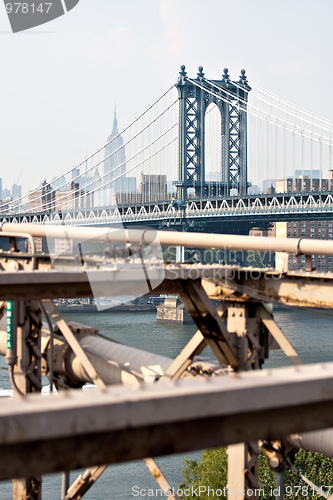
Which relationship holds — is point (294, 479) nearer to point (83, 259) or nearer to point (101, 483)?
point (101, 483)

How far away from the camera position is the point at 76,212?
187 ft

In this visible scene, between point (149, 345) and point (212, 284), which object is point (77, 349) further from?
point (149, 345)

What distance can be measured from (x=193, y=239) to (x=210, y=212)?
46.6 m

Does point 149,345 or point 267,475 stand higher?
point 267,475

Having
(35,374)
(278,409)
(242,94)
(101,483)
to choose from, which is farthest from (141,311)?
(278,409)

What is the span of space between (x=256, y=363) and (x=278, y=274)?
60cm

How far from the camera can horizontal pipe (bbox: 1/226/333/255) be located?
5.62 metres

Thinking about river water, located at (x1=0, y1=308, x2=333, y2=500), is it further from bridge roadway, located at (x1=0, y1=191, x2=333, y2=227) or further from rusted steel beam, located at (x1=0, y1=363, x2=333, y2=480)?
bridge roadway, located at (x1=0, y1=191, x2=333, y2=227)

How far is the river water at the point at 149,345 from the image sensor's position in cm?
2281

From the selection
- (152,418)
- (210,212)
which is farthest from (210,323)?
(210,212)

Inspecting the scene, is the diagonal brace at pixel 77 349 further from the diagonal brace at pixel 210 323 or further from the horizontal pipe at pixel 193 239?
the horizontal pipe at pixel 193 239

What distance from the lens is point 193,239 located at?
6.51 meters

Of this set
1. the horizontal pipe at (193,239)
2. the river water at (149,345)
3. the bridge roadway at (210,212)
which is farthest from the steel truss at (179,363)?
the bridge roadway at (210,212)

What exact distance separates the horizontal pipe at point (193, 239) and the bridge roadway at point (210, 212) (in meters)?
36.2
